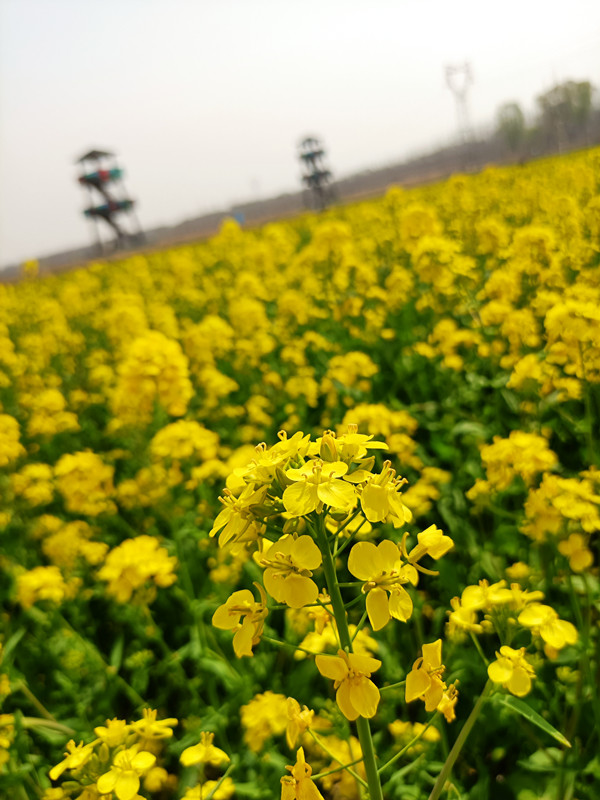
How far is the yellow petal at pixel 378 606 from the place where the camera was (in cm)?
81

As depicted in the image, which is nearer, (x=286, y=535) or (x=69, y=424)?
(x=286, y=535)

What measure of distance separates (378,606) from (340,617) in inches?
3.7

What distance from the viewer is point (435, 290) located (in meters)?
4.04

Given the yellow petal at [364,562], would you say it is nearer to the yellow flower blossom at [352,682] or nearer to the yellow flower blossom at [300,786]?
the yellow flower blossom at [352,682]

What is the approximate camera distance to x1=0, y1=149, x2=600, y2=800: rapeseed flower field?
0.91 m

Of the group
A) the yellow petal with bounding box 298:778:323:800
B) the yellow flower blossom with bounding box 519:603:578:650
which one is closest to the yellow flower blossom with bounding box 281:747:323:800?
the yellow petal with bounding box 298:778:323:800

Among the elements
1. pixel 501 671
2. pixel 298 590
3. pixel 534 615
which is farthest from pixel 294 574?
pixel 534 615

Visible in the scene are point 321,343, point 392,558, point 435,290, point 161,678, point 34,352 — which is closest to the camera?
point 392,558

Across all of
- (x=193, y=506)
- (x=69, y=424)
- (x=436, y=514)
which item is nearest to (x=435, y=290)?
(x=436, y=514)

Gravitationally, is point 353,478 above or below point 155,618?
above

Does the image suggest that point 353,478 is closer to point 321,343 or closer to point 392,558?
point 392,558

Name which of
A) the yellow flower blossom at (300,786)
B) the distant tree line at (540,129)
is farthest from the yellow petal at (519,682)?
the distant tree line at (540,129)

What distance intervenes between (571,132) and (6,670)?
58979mm

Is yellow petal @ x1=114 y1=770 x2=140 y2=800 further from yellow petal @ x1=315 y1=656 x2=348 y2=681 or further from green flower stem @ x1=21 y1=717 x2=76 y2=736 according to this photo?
green flower stem @ x1=21 y1=717 x2=76 y2=736
